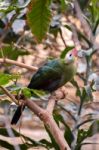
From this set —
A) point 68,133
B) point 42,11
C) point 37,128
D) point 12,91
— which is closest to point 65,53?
point 68,133

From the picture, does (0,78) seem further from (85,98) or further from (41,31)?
(85,98)

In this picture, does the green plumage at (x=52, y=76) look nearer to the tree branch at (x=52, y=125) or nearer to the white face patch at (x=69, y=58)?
the white face patch at (x=69, y=58)

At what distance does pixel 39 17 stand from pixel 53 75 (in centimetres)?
36

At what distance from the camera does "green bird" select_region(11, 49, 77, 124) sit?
153 cm

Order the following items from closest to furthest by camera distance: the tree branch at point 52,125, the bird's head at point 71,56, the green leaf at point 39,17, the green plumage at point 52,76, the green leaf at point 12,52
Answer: the tree branch at point 52,125, the green leaf at point 39,17, the bird's head at point 71,56, the green plumage at point 52,76, the green leaf at point 12,52

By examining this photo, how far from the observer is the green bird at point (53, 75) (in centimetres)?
153

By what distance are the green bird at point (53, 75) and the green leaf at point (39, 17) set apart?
23cm

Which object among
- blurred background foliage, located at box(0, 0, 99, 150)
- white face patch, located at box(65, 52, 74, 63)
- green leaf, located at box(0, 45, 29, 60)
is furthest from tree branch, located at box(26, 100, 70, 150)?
green leaf, located at box(0, 45, 29, 60)

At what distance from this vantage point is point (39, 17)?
126cm

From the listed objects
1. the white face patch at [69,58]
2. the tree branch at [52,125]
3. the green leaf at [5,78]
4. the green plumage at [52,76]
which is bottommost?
the green plumage at [52,76]

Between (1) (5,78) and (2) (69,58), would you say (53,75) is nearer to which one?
(2) (69,58)

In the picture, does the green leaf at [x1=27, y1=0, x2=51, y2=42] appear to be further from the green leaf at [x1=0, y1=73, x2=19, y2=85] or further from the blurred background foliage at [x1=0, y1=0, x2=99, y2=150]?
the green leaf at [x1=0, y1=73, x2=19, y2=85]

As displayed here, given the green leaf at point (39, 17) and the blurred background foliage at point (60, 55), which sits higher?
the green leaf at point (39, 17)

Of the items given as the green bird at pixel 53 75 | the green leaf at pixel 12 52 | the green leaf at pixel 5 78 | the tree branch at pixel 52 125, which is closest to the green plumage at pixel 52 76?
the green bird at pixel 53 75
